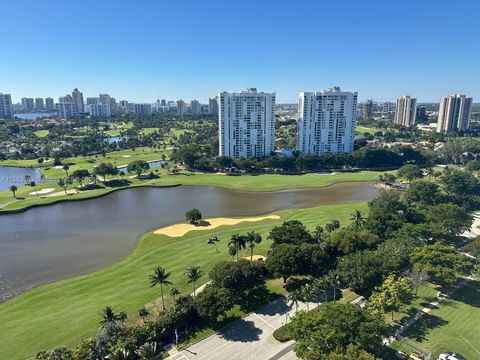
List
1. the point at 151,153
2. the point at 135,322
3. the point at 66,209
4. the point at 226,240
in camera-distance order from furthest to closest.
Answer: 1. the point at 151,153
2. the point at 66,209
3. the point at 226,240
4. the point at 135,322

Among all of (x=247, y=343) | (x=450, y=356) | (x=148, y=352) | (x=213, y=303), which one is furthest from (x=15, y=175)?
(x=450, y=356)

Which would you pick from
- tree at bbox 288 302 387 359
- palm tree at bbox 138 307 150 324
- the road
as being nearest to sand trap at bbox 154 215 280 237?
palm tree at bbox 138 307 150 324

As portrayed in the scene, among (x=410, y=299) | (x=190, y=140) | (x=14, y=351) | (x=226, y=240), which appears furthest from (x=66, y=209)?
(x=190, y=140)

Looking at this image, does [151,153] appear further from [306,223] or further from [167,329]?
[167,329]

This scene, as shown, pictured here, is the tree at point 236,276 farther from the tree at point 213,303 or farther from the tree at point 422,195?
the tree at point 422,195

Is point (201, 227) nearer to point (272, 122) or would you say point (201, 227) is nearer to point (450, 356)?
point (450, 356)

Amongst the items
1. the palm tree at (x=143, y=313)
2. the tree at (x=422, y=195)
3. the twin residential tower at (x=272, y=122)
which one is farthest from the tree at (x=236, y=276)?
the twin residential tower at (x=272, y=122)
